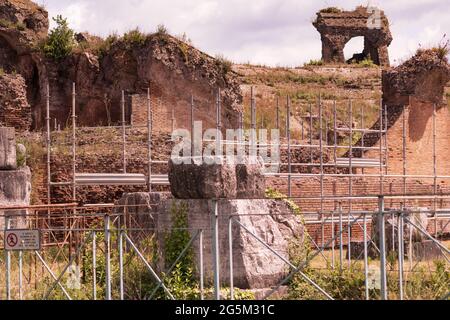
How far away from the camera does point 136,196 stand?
53.7ft

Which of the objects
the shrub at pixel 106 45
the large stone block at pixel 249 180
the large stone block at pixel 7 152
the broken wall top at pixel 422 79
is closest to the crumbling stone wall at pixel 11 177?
the large stone block at pixel 7 152

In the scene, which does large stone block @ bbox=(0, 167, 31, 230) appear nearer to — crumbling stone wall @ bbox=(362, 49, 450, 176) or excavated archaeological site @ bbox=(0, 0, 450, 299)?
excavated archaeological site @ bbox=(0, 0, 450, 299)

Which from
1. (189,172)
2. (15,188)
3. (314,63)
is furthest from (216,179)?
(314,63)

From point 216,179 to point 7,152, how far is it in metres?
5.89

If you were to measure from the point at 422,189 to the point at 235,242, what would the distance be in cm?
1227

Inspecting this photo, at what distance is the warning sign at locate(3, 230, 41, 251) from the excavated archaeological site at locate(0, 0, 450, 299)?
1.27 feet

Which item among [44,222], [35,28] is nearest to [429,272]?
[44,222]

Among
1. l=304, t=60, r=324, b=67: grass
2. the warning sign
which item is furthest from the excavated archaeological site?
l=304, t=60, r=324, b=67: grass

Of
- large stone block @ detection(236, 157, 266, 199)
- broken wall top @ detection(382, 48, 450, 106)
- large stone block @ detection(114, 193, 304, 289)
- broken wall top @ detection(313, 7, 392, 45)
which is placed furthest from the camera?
broken wall top @ detection(313, 7, 392, 45)

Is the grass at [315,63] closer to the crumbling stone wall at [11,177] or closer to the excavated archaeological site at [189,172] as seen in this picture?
the excavated archaeological site at [189,172]

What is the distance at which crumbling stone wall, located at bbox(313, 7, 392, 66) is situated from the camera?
42.4m

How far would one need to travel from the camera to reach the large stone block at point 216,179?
1269 cm

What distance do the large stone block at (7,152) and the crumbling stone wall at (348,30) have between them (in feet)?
86.9
